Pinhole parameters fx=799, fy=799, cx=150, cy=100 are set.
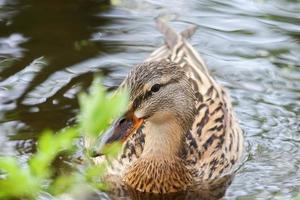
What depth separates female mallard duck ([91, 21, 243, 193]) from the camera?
17.2 ft

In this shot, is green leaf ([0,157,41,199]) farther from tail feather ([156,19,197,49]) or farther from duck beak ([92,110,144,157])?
tail feather ([156,19,197,49])

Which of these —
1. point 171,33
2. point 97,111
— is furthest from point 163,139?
point 97,111

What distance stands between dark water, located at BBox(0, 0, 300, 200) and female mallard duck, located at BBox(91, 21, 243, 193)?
0.24 metres

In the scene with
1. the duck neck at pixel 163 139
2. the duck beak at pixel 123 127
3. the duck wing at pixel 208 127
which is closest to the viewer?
the duck beak at pixel 123 127

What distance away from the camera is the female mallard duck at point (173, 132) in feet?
17.2

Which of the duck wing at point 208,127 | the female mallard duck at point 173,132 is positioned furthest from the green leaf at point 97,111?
the duck wing at point 208,127

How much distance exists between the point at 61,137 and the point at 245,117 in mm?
5048

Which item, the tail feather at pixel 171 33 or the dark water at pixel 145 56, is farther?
the tail feather at pixel 171 33

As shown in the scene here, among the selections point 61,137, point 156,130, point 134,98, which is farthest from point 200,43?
point 61,137

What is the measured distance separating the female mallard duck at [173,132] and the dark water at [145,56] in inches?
9.6

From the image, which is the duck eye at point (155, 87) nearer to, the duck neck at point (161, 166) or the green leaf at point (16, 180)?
the duck neck at point (161, 166)

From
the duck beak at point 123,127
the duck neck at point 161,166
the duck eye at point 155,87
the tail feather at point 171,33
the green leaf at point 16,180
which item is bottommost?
the duck neck at point 161,166

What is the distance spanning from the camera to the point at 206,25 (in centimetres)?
820

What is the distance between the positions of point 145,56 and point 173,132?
6.34 ft
